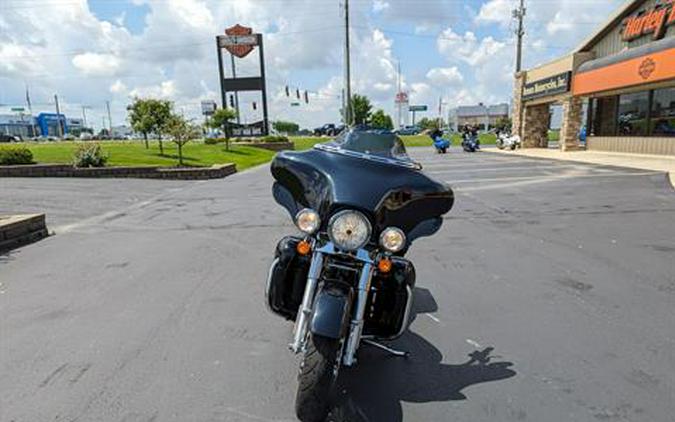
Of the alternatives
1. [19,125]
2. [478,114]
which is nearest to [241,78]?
[19,125]

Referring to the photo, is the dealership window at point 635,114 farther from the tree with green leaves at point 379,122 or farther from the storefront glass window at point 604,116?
the tree with green leaves at point 379,122

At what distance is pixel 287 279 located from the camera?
9.21 feet

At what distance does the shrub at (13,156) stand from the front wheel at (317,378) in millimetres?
16718

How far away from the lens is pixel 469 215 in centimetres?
815

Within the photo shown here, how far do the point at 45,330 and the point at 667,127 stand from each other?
23.2 meters

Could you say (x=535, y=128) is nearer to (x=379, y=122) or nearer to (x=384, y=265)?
(x=379, y=122)

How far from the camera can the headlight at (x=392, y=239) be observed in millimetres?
2410

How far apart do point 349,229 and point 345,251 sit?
0.15 m

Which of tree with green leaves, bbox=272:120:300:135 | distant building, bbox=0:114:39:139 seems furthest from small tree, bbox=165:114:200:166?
distant building, bbox=0:114:39:139

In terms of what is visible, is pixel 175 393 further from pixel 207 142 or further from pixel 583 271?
pixel 207 142

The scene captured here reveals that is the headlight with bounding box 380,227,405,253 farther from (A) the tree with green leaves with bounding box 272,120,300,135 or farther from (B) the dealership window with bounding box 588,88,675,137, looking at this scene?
(A) the tree with green leaves with bounding box 272,120,300,135

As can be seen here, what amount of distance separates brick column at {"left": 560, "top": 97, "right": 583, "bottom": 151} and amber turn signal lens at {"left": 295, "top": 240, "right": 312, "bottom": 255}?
25.5 metres

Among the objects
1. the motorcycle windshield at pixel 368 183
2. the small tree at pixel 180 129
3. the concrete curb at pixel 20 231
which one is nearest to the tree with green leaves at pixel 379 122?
the motorcycle windshield at pixel 368 183

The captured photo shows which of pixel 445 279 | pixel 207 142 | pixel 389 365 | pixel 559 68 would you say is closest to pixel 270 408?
pixel 389 365
